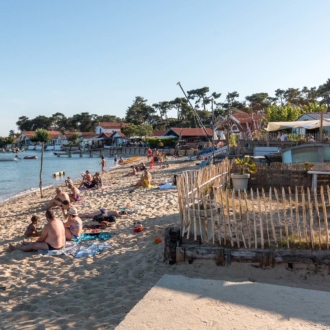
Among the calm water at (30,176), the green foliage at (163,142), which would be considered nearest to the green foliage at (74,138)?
the green foliage at (163,142)

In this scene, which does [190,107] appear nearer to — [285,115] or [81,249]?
[285,115]

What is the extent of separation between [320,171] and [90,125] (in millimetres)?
99745

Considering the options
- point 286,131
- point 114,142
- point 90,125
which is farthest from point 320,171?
point 90,125

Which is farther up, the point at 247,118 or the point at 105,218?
the point at 247,118

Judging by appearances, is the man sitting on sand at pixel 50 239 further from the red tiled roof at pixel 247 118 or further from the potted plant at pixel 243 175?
the red tiled roof at pixel 247 118

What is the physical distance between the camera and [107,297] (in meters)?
4.45

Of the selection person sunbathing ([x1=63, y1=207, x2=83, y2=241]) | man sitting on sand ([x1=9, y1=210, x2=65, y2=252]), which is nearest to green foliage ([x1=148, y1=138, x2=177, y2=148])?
person sunbathing ([x1=63, y1=207, x2=83, y2=241])

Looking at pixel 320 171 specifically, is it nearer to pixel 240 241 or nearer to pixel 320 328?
pixel 240 241

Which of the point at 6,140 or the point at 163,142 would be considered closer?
the point at 163,142

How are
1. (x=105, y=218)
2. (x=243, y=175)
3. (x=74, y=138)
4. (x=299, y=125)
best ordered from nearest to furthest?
(x=105, y=218), (x=243, y=175), (x=299, y=125), (x=74, y=138)

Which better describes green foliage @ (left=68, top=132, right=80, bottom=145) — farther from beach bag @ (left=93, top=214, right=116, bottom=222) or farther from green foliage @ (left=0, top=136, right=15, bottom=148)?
beach bag @ (left=93, top=214, right=116, bottom=222)

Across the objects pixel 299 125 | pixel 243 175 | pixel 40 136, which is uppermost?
pixel 40 136

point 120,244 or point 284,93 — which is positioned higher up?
point 284,93

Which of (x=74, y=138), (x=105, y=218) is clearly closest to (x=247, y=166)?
(x=105, y=218)
